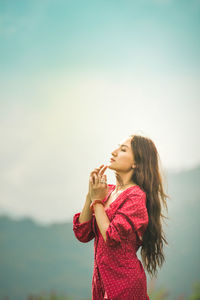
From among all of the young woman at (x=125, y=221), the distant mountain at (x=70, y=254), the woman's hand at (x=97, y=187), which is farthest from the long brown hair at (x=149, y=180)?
the distant mountain at (x=70, y=254)

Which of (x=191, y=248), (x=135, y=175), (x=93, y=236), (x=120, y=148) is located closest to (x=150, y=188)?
(x=135, y=175)

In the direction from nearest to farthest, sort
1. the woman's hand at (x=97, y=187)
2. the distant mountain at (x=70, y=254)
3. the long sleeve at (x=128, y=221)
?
the long sleeve at (x=128, y=221)
the woman's hand at (x=97, y=187)
the distant mountain at (x=70, y=254)

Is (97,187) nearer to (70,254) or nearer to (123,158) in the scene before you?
(123,158)

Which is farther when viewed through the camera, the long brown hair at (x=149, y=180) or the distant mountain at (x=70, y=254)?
the distant mountain at (x=70, y=254)

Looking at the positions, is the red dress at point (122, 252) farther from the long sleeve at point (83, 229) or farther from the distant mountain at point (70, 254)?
the distant mountain at point (70, 254)

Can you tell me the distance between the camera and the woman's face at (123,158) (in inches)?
55.5

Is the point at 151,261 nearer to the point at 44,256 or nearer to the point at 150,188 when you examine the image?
the point at 150,188

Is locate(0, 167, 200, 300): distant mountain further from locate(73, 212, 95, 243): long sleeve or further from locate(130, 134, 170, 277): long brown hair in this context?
locate(73, 212, 95, 243): long sleeve

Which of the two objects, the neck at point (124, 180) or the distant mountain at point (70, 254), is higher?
the distant mountain at point (70, 254)

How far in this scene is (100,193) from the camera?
4.42 feet

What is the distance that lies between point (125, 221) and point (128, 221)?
23 mm

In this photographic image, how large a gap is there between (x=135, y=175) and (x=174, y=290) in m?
2.52

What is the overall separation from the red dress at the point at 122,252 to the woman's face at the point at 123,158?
0.31 feet

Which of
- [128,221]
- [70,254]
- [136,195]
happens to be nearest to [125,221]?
[128,221]
